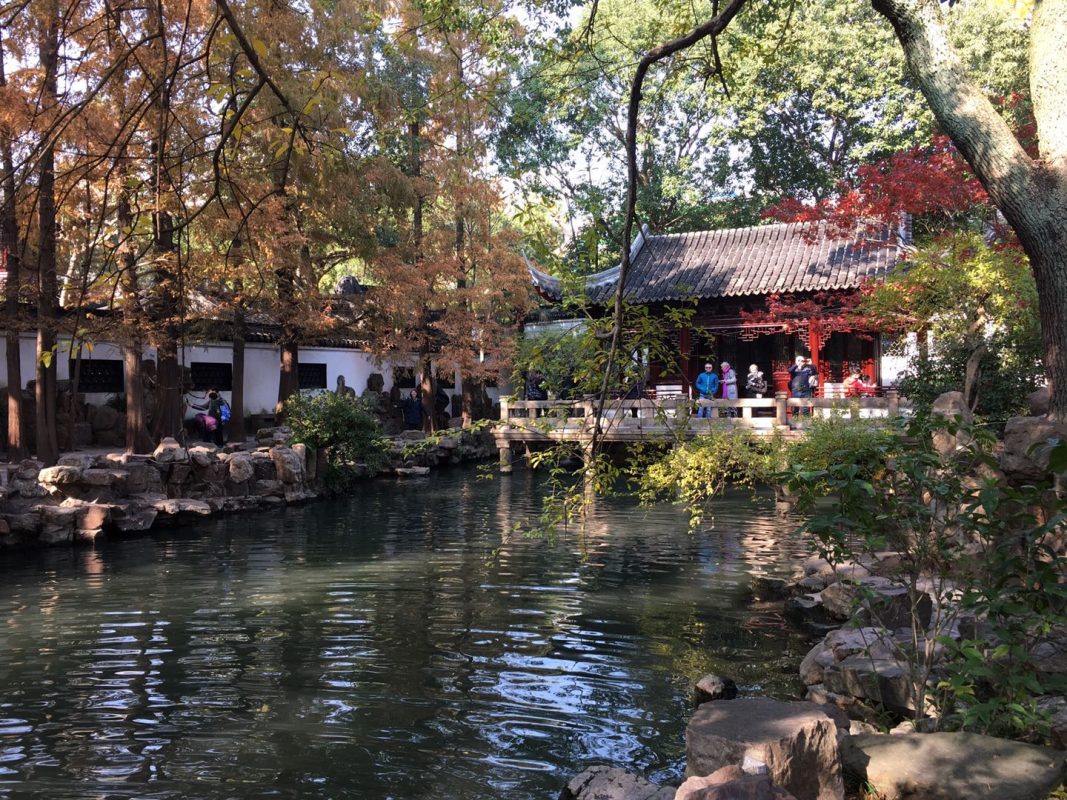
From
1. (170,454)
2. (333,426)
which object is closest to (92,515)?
(170,454)

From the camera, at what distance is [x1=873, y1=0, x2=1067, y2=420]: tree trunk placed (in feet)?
15.1

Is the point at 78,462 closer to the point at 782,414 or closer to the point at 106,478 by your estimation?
the point at 106,478

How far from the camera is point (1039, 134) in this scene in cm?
498

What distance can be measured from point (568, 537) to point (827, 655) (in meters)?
5.72

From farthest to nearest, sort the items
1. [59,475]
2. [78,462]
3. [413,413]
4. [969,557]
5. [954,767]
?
[413,413]
[78,462]
[59,475]
[969,557]
[954,767]

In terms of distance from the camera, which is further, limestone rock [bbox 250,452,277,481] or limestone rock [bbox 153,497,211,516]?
limestone rock [bbox 250,452,277,481]

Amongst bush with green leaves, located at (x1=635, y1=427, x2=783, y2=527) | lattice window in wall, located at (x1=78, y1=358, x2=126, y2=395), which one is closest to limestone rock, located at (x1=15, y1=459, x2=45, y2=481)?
lattice window in wall, located at (x1=78, y1=358, x2=126, y2=395)

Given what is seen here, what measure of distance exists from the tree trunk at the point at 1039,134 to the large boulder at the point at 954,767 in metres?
2.19

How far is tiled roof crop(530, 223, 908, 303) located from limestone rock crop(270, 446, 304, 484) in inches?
236

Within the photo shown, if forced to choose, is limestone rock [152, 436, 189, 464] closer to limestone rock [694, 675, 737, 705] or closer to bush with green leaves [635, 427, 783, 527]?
bush with green leaves [635, 427, 783, 527]

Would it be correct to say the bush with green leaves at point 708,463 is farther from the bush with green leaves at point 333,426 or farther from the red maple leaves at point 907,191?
the bush with green leaves at point 333,426

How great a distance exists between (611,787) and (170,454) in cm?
1148

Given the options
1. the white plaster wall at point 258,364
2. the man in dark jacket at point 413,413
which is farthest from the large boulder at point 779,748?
the man in dark jacket at point 413,413

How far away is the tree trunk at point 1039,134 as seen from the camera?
15.1 ft
